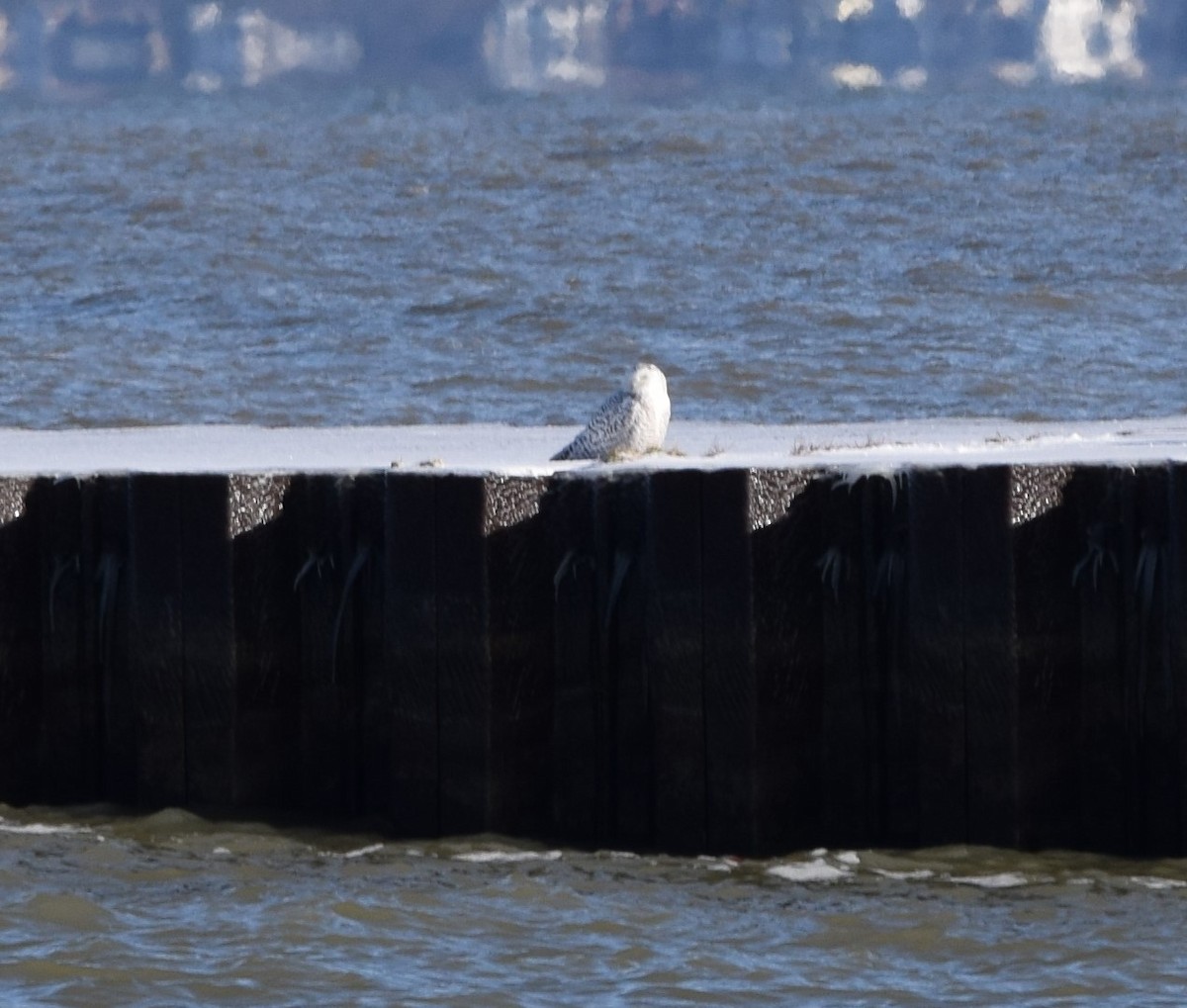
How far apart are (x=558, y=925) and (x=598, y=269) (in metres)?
20.7

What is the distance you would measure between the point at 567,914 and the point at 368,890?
754mm

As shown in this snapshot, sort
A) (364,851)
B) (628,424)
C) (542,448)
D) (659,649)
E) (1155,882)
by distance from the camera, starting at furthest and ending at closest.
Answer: (542,448) → (628,424) → (364,851) → (659,649) → (1155,882)

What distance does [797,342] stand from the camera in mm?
22203

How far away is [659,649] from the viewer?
7695mm

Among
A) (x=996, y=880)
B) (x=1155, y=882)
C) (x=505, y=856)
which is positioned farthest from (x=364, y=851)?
(x=1155, y=882)

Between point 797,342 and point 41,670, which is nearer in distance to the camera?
point 41,670

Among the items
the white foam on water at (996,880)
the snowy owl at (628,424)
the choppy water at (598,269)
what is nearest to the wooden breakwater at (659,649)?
the white foam on water at (996,880)

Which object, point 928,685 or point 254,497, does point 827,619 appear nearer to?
point 928,685

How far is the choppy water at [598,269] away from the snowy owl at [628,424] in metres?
8.35

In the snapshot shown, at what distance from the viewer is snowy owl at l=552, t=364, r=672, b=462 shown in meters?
9.08

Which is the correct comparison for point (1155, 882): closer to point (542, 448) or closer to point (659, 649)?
point (659, 649)

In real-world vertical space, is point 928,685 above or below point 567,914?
above

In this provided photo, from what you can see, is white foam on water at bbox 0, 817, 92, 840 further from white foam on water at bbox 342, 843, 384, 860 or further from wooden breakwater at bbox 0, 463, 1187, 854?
white foam on water at bbox 342, 843, 384, 860

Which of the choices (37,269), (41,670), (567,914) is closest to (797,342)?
(37,269)
